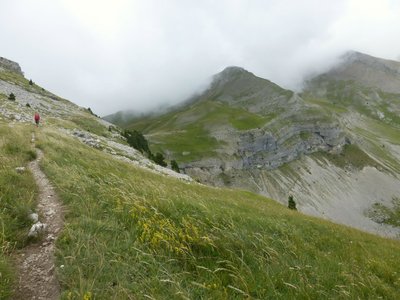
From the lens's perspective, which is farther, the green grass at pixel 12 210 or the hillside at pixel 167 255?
the hillside at pixel 167 255

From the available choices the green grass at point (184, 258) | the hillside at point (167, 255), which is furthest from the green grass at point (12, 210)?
the green grass at point (184, 258)

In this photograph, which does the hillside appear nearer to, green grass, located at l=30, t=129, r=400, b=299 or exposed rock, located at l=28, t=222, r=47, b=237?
green grass, located at l=30, t=129, r=400, b=299

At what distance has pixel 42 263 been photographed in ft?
22.9

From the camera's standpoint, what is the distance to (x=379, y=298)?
25.7 feet

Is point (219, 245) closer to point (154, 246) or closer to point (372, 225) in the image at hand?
point (154, 246)

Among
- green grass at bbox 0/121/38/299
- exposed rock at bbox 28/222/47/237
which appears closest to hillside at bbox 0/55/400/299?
green grass at bbox 0/121/38/299

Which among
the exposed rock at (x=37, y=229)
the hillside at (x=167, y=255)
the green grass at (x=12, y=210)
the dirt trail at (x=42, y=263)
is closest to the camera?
the dirt trail at (x=42, y=263)

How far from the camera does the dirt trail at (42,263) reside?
240 inches

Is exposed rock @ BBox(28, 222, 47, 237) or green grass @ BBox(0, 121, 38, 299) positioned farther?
exposed rock @ BBox(28, 222, 47, 237)

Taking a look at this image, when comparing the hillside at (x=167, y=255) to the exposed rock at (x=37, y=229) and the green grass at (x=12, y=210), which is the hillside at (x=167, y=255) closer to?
the green grass at (x=12, y=210)

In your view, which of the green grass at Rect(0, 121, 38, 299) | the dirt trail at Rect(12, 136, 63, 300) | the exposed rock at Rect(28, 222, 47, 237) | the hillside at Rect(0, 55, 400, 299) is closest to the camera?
the dirt trail at Rect(12, 136, 63, 300)

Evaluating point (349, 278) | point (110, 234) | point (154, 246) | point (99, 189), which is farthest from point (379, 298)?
point (99, 189)

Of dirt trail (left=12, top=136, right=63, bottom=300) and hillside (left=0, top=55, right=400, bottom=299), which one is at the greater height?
hillside (left=0, top=55, right=400, bottom=299)

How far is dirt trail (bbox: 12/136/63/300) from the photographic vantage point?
6.09 m
